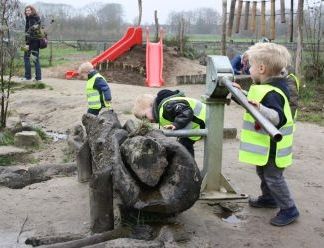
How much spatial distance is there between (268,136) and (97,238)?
140cm

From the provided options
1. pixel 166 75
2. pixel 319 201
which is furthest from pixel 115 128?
pixel 166 75

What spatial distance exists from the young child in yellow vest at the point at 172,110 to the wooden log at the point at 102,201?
106 centimetres

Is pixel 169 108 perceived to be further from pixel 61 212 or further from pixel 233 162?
pixel 233 162

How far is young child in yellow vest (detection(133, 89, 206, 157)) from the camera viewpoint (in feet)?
14.8

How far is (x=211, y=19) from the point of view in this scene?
51.5 metres

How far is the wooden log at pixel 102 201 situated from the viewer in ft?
11.7

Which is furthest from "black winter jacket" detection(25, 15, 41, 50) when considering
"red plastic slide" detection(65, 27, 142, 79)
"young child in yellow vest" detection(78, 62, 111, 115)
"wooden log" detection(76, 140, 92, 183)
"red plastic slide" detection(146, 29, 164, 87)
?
"wooden log" detection(76, 140, 92, 183)

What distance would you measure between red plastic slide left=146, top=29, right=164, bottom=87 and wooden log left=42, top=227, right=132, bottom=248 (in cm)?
1208

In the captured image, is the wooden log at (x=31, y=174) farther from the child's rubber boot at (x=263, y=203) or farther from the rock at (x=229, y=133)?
the rock at (x=229, y=133)

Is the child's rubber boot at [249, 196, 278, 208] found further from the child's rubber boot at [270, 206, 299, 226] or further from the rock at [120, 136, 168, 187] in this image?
the rock at [120, 136, 168, 187]

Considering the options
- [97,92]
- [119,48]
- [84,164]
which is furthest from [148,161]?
[119,48]

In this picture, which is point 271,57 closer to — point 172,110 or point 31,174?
point 172,110

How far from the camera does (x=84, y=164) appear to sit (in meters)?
5.13

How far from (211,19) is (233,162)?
46.7 meters
